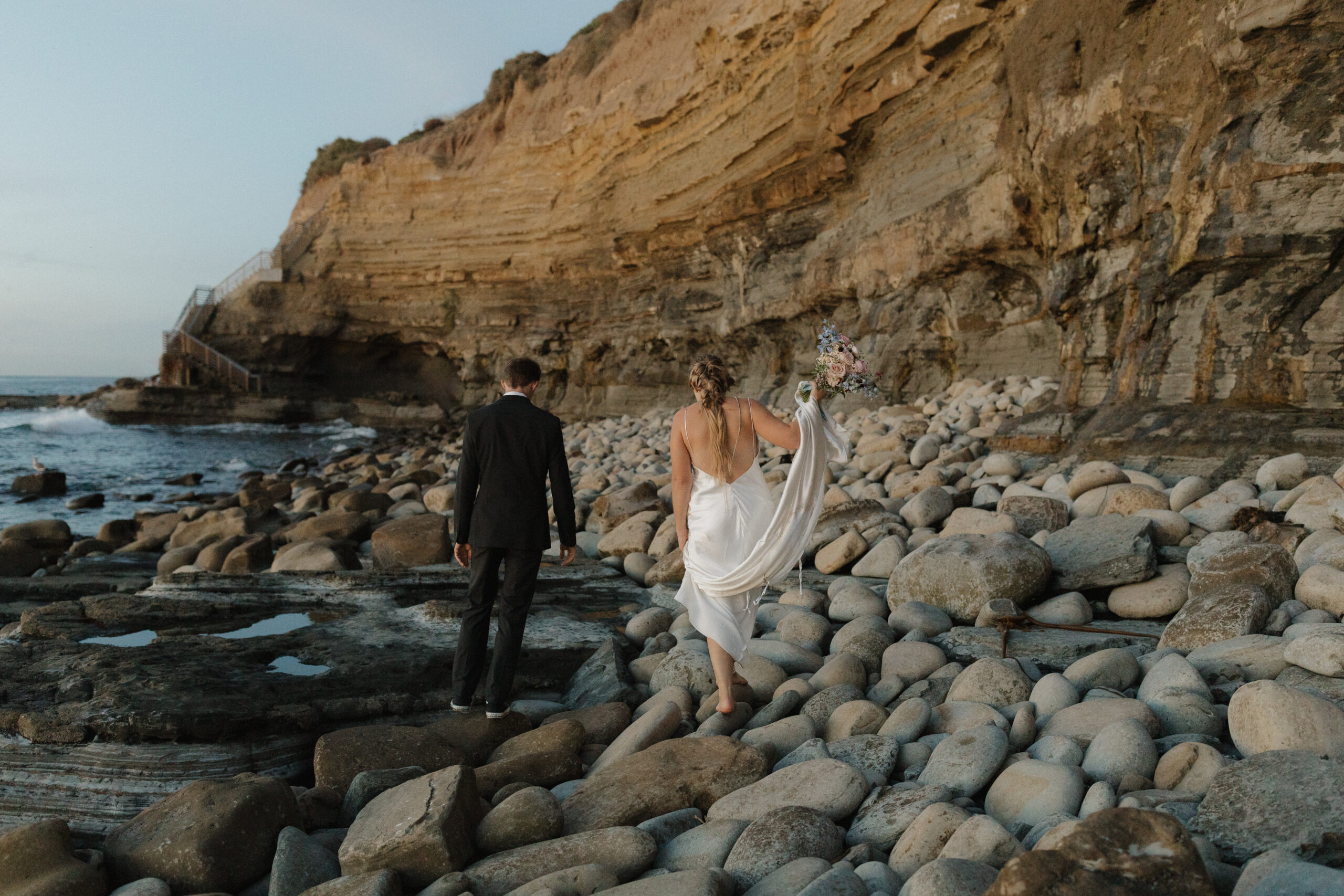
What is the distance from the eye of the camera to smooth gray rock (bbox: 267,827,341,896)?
2504 mm

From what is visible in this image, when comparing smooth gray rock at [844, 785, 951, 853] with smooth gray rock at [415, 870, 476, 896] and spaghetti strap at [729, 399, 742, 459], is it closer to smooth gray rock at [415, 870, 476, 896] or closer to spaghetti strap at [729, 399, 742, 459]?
smooth gray rock at [415, 870, 476, 896]

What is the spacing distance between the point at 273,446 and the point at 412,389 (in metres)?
11.3

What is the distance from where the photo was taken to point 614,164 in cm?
2217

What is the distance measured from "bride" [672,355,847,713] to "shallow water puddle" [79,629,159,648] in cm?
325

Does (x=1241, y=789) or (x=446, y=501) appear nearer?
(x=1241, y=789)

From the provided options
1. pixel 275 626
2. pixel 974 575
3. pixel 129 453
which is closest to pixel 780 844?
pixel 974 575

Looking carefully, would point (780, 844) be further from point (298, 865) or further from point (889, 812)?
point (298, 865)

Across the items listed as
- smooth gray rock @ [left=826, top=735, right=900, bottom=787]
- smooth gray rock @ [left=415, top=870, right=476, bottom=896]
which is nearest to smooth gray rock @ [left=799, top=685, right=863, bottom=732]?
smooth gray rock @ [left=826, top=735, right=900, bottom=787]

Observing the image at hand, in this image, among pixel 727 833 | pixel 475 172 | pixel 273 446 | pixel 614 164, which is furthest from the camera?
pixel 475 172

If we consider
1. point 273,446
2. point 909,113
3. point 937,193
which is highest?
point 909,113

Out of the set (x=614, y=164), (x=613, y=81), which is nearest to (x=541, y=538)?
(x=614, y=164)

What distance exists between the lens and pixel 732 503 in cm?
393

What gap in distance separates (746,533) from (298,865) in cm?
223

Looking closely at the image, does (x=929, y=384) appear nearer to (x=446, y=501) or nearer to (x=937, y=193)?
(x=937, y=193)
